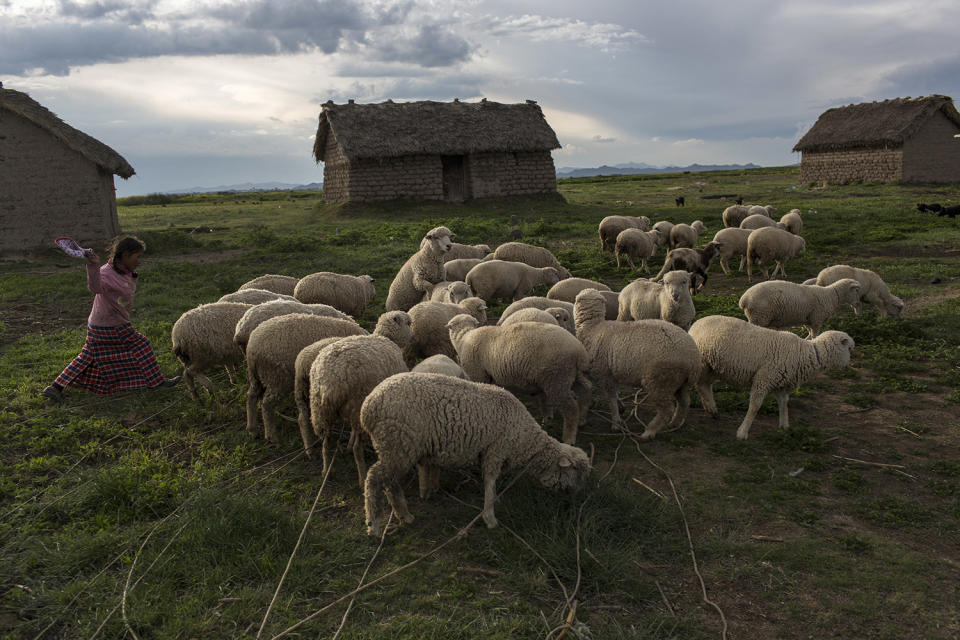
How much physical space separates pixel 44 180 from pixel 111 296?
14013 millimetres

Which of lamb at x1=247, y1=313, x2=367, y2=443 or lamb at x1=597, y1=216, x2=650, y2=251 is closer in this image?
lamb at x1=247, y1=313, x2=367, y2=443

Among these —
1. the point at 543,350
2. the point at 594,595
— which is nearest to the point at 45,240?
the point at 543,350

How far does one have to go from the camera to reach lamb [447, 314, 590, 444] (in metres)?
5.67

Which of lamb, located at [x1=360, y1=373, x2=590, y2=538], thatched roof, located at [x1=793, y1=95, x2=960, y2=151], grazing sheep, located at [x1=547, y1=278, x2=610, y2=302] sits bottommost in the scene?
lamb, located at [x1=360, y1=373, x2=590, y2=538]

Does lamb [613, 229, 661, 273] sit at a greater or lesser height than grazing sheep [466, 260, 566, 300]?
greater

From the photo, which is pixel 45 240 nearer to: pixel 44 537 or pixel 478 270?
pixel 478 270

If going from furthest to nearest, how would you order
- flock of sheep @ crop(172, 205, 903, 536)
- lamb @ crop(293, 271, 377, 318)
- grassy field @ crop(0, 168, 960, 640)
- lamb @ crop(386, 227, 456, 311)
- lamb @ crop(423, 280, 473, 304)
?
lamb @ crop(386, 227, 456, 311), lamb @ crop(293, 271, 377, 318), lamb @ crop(423, 280, 473, 304), flock of sheep @ crop(172, 205, 903, 536), grassy field @ crop(0, 168, 960, 640)

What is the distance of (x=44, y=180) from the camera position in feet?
57.5

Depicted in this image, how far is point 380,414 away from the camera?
13.8 feet

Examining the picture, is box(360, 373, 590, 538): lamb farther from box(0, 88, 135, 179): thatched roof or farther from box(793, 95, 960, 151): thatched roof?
box(793, 95, 960, 151): thatched roof

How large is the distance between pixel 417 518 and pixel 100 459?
10.7ft

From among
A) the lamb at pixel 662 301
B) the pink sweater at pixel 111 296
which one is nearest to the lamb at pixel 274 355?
the pink sweater at pixel 111 296

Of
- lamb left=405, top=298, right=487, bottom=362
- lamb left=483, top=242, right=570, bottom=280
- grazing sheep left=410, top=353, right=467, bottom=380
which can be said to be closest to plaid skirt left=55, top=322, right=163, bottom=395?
lamb left=405, top=298, right=487, bottom=362

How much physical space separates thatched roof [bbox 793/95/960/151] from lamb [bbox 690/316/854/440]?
2840cm
